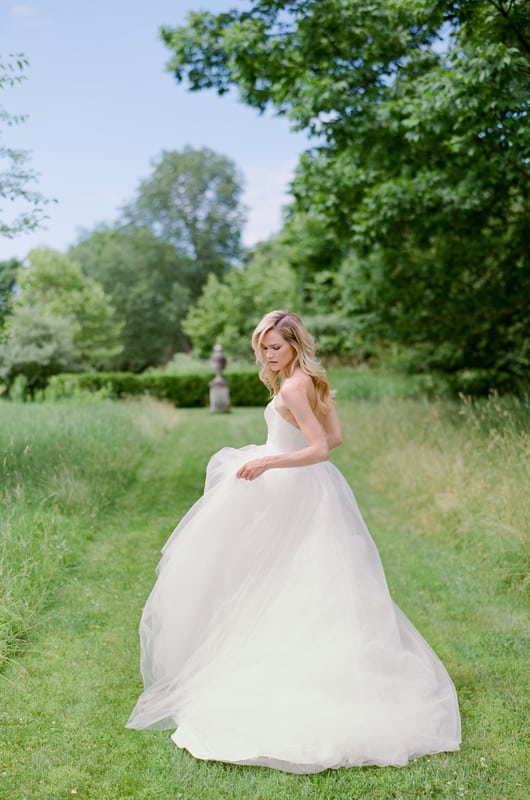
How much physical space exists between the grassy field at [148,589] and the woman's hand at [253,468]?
141cm

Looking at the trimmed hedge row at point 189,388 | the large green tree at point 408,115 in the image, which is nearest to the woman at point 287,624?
the large green tree at point 408,115

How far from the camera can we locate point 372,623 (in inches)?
155

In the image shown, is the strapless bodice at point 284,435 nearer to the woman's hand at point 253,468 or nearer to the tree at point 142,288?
the woman's hand at point 253,468

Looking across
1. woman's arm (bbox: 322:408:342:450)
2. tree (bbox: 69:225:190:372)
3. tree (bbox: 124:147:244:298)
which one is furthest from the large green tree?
tree (bbox: 124:147:244:298)

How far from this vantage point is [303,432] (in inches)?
156

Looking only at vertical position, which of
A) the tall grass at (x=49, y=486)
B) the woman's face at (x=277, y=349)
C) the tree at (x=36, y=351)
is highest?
the woman's face at (x=277, y=349)

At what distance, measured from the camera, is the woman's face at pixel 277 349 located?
4.03m

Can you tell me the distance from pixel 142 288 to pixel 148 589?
1830 inches

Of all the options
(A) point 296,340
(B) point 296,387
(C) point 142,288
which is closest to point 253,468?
(B) point 296,387

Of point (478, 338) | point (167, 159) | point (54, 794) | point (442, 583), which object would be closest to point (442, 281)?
point (478, 338)

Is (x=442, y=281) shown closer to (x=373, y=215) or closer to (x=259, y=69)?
(x=373, y=215)

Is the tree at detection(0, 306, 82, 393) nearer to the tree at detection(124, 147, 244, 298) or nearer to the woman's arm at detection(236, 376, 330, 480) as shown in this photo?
the woman's arm at detection(236, 376, 330, 480)

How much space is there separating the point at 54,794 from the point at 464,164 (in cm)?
972

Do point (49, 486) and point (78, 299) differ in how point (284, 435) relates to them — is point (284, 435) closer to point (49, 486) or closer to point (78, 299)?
point (49, 486)
